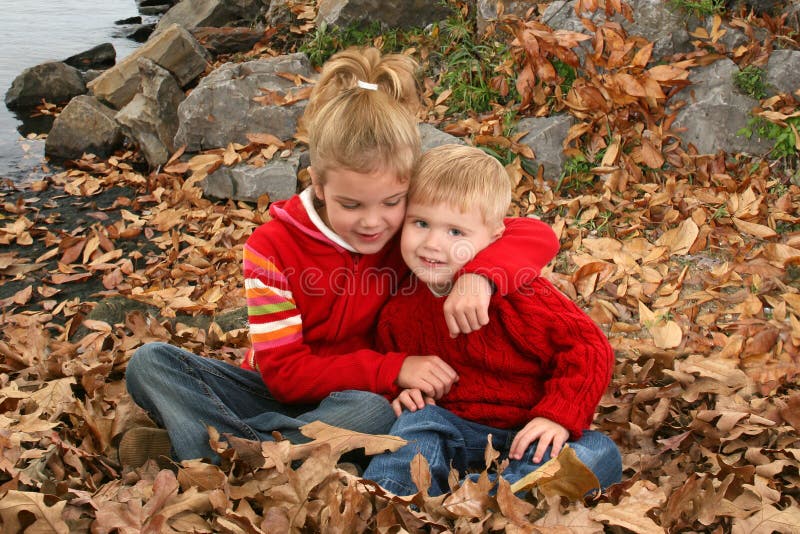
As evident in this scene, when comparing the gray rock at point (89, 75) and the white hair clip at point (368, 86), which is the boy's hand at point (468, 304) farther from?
the gray rock at point (89, 75)

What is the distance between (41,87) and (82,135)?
92.5 inches

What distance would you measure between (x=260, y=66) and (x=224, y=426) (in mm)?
4195

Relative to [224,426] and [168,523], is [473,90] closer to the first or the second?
[224,426]

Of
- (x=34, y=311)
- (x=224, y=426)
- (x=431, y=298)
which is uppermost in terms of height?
(x=431, y=298)

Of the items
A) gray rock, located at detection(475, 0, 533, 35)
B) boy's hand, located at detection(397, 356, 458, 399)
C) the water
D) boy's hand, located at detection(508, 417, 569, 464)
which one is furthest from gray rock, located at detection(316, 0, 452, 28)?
boy's hand, located at detection(508, 417, 569, 464)

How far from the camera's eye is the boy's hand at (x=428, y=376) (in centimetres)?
247

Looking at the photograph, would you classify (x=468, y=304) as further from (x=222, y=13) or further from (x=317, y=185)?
(x=222, y=13)

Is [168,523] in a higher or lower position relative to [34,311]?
higher

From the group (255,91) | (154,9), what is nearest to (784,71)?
(255,91)

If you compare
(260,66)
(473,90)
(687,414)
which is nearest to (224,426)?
(687,414)

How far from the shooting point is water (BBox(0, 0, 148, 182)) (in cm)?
745

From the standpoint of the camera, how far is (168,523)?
6.42 feet

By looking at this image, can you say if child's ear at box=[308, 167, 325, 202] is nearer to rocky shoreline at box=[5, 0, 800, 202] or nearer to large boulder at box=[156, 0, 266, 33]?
rocky shoreline at box=[5, 0, 800, 202]

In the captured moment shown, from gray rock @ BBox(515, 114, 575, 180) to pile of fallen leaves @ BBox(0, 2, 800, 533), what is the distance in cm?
7
